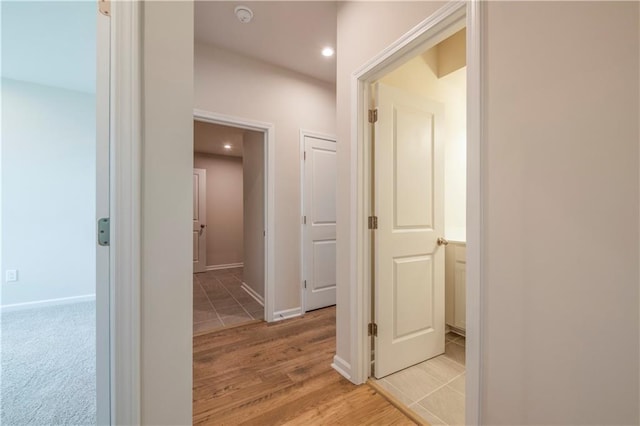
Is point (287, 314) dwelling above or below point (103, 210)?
below

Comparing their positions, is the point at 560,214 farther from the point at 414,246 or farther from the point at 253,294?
the point at 253,294

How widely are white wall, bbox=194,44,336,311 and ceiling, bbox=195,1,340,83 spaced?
148 millimetres

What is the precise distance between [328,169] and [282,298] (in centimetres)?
158

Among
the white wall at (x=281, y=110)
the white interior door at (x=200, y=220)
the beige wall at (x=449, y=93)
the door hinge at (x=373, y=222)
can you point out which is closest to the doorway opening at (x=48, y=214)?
the white wall at (x=281, y=110)

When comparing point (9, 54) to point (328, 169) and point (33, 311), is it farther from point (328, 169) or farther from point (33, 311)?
point (328, 169)

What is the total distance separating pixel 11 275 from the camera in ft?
9.66

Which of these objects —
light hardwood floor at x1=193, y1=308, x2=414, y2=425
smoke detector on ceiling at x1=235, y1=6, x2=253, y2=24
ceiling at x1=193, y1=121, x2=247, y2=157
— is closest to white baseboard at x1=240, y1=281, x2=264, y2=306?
light hardwood floor at x1=193, y1=308, x2=414, y2=425

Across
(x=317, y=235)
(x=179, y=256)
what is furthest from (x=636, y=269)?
(x=317, y=235)

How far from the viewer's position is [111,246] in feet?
2.32

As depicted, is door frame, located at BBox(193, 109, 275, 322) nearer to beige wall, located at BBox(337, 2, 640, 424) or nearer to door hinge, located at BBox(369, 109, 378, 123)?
door hinge, located at BBox(369, 109, 378, 123)

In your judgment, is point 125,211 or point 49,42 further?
point 49,42

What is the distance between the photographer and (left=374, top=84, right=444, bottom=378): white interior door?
1.77 metres

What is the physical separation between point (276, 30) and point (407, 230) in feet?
6.74

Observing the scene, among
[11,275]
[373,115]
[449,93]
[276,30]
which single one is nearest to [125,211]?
[373,115]
